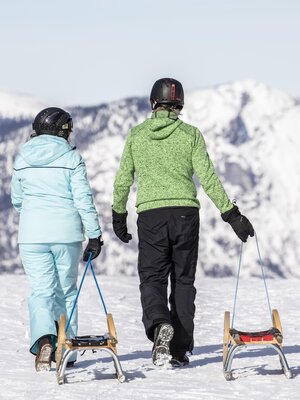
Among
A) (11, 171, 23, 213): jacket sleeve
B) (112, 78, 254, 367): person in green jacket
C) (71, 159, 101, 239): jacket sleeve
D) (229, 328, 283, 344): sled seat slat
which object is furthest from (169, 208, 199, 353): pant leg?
(11, 171, 23, 213): jacket sleeve

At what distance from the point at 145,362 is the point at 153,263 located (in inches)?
30.9

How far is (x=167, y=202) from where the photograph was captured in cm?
740

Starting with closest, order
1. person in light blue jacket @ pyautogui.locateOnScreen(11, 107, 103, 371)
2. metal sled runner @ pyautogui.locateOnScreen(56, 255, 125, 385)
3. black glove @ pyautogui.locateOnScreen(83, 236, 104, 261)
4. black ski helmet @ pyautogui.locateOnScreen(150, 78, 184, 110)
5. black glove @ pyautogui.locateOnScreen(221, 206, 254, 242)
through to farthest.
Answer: metal sled runner @ pyautogui.locateOnScreen(56, 255, 125, 385) → black glove @ pyautogui.locateOnScreen(83, 236, 104, 261) → black glove @ pyautogui.locateOnScreen(221, 206, 254, 242) → person in light blue jacket @ pyautogui.locateOnScreen(11, 107, 103, 371) → black ski helmet @ pyautogui.locateOnScreen(150, 78, 184, 110)

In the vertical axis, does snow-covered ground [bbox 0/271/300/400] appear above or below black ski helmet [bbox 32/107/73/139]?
below

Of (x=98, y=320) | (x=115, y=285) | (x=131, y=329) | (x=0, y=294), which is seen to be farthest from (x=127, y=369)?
(x=115, y=285)

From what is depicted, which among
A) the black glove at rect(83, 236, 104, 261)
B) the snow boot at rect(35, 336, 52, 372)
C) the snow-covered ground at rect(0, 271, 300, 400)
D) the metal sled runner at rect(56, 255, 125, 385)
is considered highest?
the black glove at rect(83, 236, 104, 261)

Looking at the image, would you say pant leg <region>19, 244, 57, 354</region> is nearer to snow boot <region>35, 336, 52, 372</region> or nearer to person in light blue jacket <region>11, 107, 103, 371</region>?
person in light blue jacket <region>11, 107, 103, 371</region>

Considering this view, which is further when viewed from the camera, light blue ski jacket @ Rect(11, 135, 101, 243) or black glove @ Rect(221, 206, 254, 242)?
light blue ski jacket @ Rect(11, 135, 101, 243)

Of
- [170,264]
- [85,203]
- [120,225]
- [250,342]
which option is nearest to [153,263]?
[170,264]

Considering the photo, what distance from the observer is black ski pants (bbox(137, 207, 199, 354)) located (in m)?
7.40

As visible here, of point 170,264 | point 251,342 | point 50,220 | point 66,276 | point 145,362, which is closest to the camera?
point 251,342

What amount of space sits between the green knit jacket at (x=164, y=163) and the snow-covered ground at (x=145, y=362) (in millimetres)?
1209

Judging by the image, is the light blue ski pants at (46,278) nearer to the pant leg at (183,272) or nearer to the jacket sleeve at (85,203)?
the jacket sleeve at (85,203)

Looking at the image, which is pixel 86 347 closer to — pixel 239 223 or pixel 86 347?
pixel 86 347
